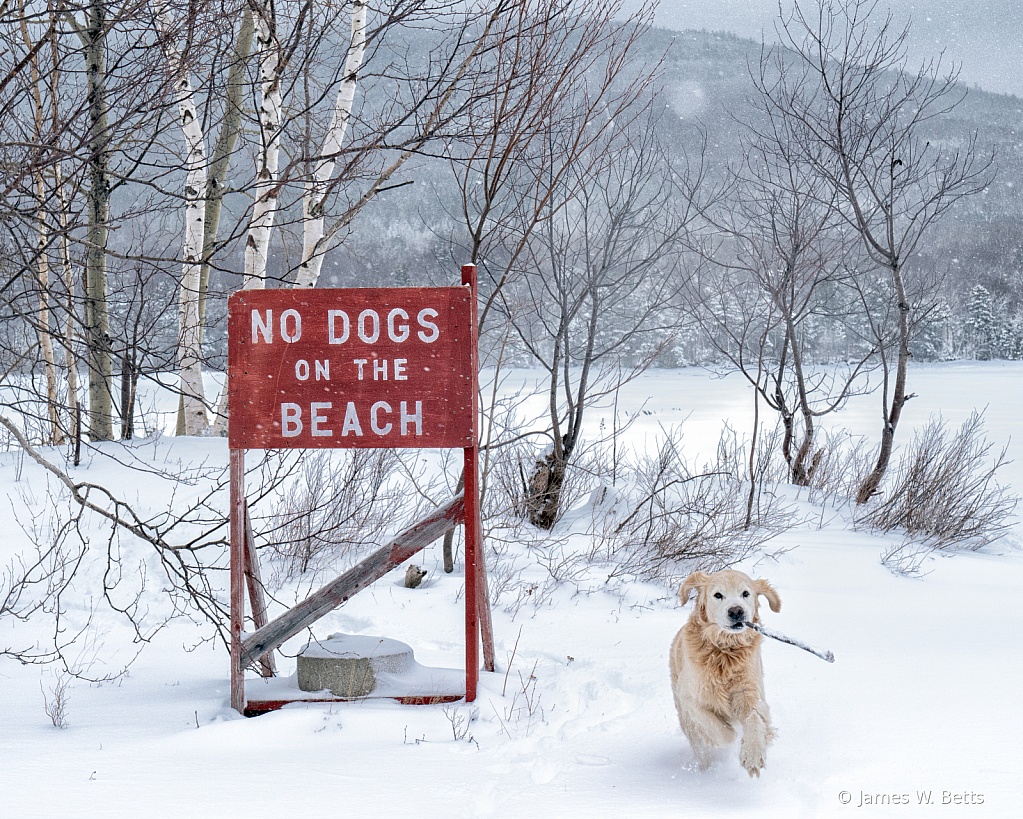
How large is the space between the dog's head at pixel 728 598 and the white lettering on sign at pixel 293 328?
2.00 meters

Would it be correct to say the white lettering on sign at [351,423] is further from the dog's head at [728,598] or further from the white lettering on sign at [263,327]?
the dog's head at [728,598]

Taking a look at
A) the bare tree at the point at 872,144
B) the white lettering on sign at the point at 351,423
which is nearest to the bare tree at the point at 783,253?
the bare tree at the point at 872,144

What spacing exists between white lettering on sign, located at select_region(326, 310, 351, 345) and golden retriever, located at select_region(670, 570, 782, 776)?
6.01 ft

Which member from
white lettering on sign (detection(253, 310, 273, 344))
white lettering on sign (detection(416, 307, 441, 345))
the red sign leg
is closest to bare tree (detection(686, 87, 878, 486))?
white lettering on sign (detection(416, 307, 441, 345))

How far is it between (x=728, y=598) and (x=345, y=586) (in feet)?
6.06

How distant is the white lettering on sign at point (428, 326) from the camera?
137 inches

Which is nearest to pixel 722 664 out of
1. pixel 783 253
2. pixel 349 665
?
pixel 349 665

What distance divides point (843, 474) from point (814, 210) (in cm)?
336

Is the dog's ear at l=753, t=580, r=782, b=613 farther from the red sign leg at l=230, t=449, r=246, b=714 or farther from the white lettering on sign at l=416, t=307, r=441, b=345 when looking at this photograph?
the red sign leg at l=230, t=449, r=246, b=714

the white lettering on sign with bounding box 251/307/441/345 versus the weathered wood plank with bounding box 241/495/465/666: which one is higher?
the white lettering on sign with bounding box 251/307/441/345

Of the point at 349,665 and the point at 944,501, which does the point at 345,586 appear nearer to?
the point at 349,665

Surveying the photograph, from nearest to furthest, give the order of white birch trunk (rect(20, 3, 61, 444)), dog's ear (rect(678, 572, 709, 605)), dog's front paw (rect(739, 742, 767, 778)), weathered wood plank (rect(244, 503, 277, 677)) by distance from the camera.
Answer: dog's front paw (rect(739, 742, 767, 778))
dog's ear (rect(678, 572, 709, 605))
white birch trunk (rect(20, 3, 61, 444))
weathered wood plank (rect(244, 503, 277, 677))

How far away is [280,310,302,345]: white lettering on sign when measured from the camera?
11.3 ft

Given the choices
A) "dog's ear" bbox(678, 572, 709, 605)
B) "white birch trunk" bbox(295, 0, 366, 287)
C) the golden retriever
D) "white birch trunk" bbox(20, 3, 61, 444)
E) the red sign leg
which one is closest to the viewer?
the golden retriever
